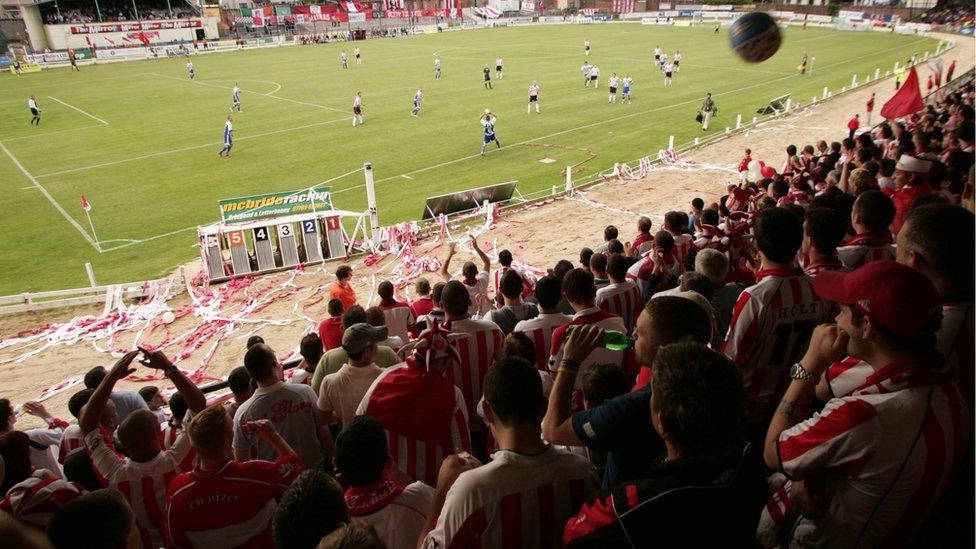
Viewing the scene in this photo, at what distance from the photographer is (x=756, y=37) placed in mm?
10203

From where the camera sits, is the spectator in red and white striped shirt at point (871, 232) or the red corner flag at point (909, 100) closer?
the spectator in red and white striped shirt at point (871, 232)

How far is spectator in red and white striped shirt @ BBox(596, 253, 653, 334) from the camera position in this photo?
6457mm

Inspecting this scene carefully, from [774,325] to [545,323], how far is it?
1.83m

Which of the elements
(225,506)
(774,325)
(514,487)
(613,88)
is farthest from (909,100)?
(613,88)

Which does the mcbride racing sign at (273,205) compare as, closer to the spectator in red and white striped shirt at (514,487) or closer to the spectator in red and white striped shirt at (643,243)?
the spectator in red and white striped shirt at (643,243)

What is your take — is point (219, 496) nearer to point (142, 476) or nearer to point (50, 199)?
point (142, 476)

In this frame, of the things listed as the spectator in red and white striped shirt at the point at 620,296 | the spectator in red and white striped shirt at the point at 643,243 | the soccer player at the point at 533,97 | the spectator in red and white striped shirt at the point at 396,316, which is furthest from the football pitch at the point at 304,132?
the spectator in red and white striped shirt at the point at 620,296

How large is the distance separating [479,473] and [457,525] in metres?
0.25

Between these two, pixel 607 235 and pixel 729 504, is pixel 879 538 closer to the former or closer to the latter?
pixel 729 504

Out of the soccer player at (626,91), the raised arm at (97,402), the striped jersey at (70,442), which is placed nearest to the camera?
the raised arm at (97,402)

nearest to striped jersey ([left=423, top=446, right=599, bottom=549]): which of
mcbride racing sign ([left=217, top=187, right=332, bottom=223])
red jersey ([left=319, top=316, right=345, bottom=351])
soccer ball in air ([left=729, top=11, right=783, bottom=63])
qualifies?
red jersey ([left=319, top=316, right=345, bottom=351])

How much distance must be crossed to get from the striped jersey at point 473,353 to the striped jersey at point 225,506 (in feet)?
6.97

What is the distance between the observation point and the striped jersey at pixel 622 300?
645 centimetres

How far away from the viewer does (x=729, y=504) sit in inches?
92.7
